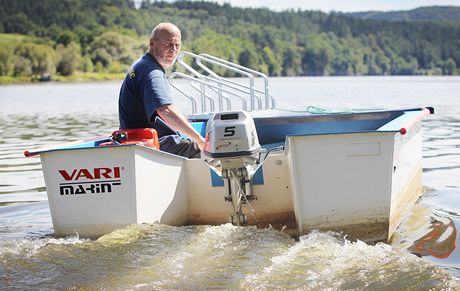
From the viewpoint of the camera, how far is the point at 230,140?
15.1 ft

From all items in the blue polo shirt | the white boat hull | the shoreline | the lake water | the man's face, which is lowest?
the shoreline

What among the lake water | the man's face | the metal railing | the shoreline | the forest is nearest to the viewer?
the lake water

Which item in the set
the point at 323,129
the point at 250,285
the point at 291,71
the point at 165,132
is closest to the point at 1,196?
the point at 165,132

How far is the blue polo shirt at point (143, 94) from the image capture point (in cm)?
511

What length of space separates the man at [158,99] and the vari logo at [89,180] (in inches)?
24.2

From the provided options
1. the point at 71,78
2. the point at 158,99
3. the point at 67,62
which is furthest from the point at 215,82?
the point at 67,62

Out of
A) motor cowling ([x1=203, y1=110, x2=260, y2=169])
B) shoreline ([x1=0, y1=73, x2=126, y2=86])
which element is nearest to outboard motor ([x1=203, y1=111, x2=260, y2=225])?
motor cowling ([x1=203, y1=110, x2=260, y2=169])

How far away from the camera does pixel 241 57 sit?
105000 mm

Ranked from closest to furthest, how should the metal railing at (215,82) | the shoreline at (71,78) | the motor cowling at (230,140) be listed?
the motor cowling at (230,140)
the metal railing at (215,82)
the shoreline at (71,78)

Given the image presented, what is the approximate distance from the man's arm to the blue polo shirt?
1.8 inches

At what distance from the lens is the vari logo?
469 centimetres

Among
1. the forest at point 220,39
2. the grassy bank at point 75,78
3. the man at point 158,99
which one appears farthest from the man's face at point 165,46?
the forest at point 220,39

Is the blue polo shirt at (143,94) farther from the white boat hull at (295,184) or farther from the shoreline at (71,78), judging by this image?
the shoreline at (71,78)

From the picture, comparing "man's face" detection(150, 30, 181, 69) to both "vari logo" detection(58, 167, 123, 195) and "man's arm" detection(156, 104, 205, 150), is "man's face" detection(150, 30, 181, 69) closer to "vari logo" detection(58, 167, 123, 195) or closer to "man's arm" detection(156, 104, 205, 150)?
"man's arm" detection(156, 104, 205, 150)
